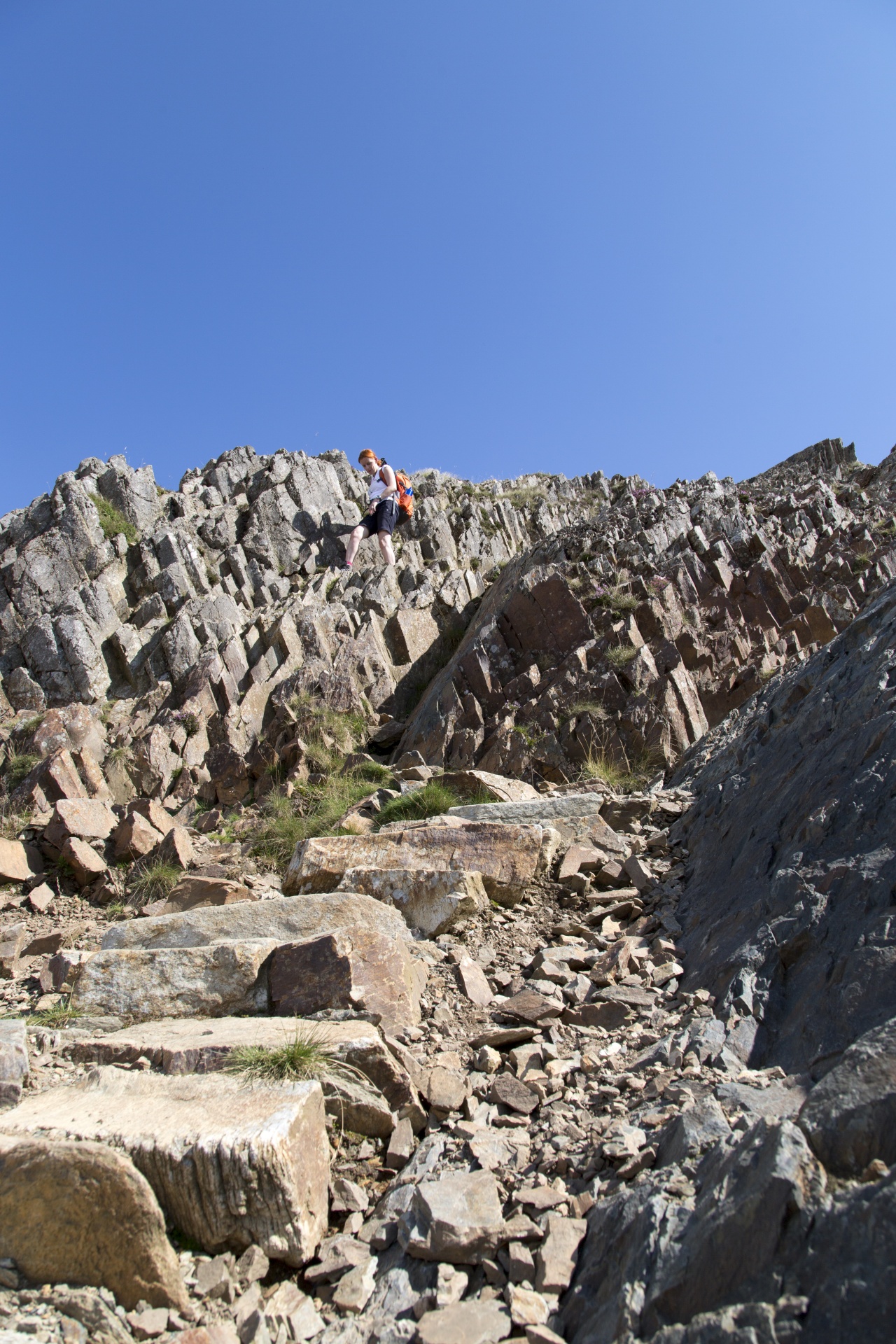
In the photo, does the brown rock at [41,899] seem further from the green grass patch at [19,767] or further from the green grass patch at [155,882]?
the green grass patch at [19,767]

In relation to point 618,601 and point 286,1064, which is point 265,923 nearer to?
point 286,1064

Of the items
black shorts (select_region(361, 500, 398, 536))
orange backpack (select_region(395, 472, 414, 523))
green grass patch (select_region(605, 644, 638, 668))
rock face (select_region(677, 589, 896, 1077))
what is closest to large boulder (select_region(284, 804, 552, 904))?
rock face (select_region(677, 589, 896, 1077))

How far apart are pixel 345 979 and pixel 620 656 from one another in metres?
9.38

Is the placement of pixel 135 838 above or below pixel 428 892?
above

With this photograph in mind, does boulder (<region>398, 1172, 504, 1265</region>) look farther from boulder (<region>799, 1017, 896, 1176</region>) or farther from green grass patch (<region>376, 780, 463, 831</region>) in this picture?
green grass patch (<region>376, 780, 463, 831</region>)

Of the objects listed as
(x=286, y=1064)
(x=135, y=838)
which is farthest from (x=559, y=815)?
(x=135, y=838)

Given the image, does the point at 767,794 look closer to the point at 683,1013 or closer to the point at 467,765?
the point at 683,1013

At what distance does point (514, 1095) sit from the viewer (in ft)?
13.5

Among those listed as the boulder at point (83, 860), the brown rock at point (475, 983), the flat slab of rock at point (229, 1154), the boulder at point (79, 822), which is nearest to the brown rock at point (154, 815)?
the boulder at point (79, 822)

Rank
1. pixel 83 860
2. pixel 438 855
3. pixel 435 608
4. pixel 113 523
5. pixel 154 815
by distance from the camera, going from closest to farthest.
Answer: pixel 438 855, pixel 83 860, pixel 154 815, pixel 435 608, pixel 113 523

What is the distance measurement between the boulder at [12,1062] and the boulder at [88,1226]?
1.02 meters

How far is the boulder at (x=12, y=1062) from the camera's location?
4.20m

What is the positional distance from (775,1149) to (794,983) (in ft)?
6.21

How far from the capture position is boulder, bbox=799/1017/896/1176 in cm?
235
